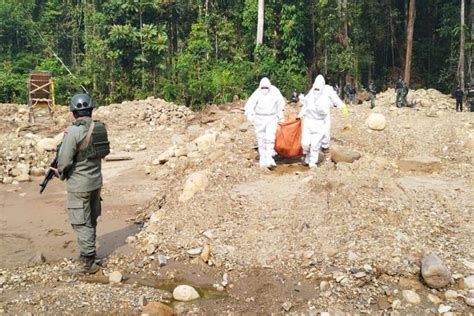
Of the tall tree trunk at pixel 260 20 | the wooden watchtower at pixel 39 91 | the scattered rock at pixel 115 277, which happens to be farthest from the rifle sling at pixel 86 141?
the tall tree trunk at pixel 260 20

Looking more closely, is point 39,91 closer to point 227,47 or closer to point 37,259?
point 37,259

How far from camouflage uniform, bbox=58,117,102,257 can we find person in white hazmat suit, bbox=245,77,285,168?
3335 millimetres

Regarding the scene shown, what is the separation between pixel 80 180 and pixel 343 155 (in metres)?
4.12

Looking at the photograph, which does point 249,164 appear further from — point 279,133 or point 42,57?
point 42,57

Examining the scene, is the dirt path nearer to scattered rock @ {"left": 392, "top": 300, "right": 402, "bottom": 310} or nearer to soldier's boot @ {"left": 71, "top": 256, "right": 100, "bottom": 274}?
soldier's boot @ {"left": 71, "top": 256, "right": 100, "bottom": 274}

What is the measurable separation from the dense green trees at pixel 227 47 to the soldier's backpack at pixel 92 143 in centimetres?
1406

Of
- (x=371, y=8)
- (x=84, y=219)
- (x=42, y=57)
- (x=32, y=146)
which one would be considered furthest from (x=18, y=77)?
(x=84, y=219)

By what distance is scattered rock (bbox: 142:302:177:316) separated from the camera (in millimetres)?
3918

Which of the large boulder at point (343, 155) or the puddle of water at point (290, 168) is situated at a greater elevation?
the large boulder at point (343, 155)

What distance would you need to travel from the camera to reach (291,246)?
16.7ft

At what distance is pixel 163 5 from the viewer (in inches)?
899

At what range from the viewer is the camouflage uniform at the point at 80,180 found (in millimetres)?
4656

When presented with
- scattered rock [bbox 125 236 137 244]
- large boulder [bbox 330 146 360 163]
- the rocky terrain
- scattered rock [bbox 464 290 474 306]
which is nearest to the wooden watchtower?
the rocky terrain

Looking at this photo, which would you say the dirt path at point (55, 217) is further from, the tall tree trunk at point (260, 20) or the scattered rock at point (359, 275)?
the tall tree trunk at point (260, 20)
